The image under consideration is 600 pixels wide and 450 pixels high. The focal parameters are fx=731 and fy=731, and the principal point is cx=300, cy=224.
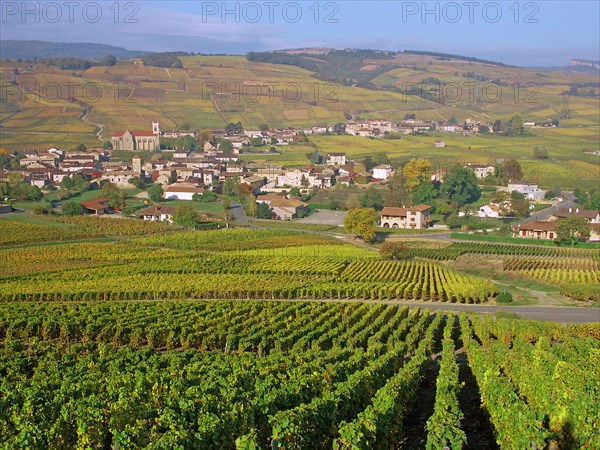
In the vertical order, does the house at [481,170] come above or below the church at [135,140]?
below

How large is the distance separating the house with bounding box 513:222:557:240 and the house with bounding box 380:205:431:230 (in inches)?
357

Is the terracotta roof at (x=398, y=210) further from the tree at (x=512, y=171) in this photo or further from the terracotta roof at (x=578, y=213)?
the tree at (x=512, y=171)

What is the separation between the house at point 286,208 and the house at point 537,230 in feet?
72.5

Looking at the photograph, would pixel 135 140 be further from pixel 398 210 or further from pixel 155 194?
pixel 398 210

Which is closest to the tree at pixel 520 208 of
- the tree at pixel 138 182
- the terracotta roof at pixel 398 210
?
the terracotta roof at pixel 398 210

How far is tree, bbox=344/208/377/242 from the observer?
5941 centimetres

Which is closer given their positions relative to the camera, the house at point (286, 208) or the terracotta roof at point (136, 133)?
the house at point (286, 208)

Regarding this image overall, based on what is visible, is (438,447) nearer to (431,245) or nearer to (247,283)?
(247,283)

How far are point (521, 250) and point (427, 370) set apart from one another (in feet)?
122

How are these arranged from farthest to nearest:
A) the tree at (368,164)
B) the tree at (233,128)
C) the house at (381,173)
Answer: the tree at (233,128)
the tree at (368,164)
the house at (381,173)

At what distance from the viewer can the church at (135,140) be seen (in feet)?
411

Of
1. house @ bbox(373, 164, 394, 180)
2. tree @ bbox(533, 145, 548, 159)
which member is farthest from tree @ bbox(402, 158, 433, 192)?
tree @ bbox(533, 145, 548, 159)

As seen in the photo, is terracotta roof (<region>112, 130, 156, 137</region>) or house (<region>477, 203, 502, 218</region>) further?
terracotta roof (<region>112, 130, 156, 137</region>)

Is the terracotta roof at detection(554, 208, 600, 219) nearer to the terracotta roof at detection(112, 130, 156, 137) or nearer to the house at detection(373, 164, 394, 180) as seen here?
the house at detection(373, 164, 394, 180)
